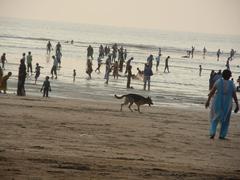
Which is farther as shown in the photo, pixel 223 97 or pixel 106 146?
pixel 223 97

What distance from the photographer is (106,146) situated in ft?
34.9

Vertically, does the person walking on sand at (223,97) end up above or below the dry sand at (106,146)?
above

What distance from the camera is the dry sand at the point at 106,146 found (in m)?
7.99

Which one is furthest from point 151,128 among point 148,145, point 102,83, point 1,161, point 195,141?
point 102,83

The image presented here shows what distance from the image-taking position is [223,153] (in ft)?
36.3

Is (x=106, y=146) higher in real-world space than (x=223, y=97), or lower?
lower

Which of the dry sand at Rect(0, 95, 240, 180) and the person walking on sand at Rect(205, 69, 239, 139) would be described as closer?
the dry sand at Rect(0, 95, 240, 180)

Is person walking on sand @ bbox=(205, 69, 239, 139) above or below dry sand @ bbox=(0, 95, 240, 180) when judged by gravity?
above

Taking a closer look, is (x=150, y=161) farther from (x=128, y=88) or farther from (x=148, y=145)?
(x=128, y=88)

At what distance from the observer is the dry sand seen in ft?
26.2

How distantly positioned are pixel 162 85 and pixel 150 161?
25.4 m

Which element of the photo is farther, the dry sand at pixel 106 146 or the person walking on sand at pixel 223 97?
the person walking on sand at pixel 223 97

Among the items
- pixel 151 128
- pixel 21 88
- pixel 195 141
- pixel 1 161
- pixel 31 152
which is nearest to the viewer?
pixel 1 161

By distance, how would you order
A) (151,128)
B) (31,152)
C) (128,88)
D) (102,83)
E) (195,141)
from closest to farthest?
(31,152), (195,141), (151,128), (128,88), (102,83)
